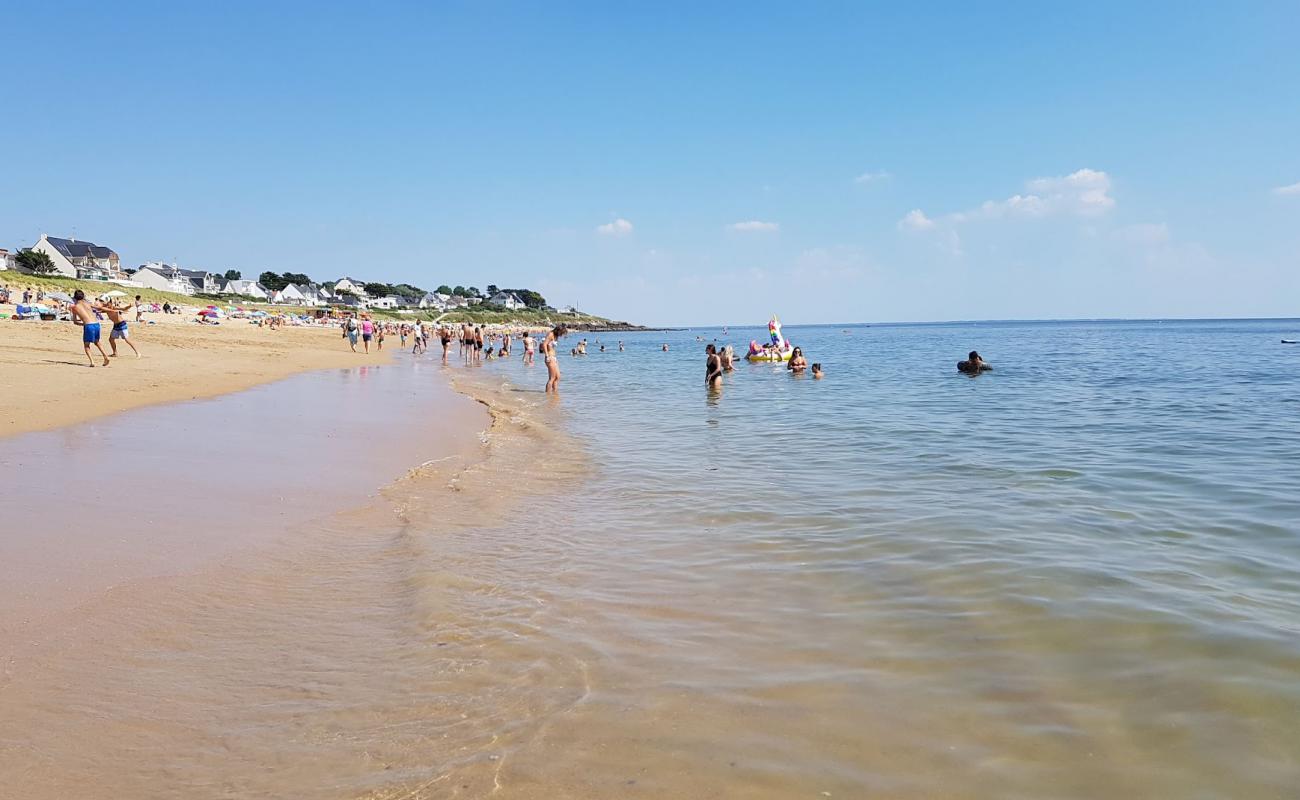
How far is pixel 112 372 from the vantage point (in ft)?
55.0

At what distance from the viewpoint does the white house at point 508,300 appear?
577 feet

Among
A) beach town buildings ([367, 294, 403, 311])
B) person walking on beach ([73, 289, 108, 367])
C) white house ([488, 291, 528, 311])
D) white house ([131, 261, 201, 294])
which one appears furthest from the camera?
white house ([488, 291, 528, 311])

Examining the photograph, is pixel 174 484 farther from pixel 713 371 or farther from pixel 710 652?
pixel 713 371

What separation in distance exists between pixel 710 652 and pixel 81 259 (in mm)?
113232

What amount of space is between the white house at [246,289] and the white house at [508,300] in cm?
5569

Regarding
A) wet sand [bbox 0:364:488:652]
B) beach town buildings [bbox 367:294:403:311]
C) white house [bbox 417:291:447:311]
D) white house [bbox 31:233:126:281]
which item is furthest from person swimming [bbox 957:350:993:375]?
white house [bbox 417:291:447:311]

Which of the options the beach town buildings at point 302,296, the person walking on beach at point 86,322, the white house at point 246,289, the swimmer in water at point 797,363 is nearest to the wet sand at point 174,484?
the person walking on beach at point 86,322

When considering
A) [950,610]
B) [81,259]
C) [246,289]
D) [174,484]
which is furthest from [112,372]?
[246,289]

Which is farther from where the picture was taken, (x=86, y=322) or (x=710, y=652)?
(x=86, y=322)

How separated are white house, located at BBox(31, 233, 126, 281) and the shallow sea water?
103 meters

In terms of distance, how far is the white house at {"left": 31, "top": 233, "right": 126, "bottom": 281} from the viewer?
88000mm

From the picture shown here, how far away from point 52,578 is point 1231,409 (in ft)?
62.5

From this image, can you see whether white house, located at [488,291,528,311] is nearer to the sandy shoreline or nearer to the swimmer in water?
the sandy shoreline

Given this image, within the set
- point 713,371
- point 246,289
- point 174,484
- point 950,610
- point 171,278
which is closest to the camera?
point 950,610
